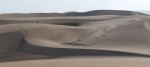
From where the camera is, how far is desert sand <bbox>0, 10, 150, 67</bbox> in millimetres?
10898

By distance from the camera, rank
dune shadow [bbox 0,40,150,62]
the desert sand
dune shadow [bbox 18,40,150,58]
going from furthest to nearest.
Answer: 1. dune shadow [bbox 18,40,150,58]
2. dune shadow [bbox 0,40,150,62]
3. the desert sand

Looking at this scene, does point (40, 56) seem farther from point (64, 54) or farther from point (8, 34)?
point (8, 34)

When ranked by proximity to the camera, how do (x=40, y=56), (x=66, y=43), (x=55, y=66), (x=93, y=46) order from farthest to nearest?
1. (x=66, y=43)
2. (x=93, y=46)
3. (x=40, y=56)
4. (x=55, y=66)

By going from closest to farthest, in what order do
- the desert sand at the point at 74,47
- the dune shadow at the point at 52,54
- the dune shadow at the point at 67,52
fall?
the desert sand at the point at 74,47
the dune shadow at the point at 52,54
the dune shadow at the point at 67,52

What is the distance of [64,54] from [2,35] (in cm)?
426

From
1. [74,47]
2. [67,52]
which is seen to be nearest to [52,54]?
[67,52]

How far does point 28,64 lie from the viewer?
1059cm

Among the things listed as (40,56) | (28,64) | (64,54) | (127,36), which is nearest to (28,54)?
(40,56)

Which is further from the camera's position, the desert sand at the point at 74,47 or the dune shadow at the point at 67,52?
the dune shadow at the point at 67,52

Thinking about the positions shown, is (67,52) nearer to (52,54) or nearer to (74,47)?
(52,54)

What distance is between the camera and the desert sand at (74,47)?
35.8 feet

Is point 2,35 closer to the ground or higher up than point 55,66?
closer to the ground

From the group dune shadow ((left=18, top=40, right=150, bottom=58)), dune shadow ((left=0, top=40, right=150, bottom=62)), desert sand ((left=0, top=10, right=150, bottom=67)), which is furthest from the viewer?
dune shadow ((left=18, top=40, right=150, bottom=58))

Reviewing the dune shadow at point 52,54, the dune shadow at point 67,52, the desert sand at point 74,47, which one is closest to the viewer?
the desert sand at point 74,47
